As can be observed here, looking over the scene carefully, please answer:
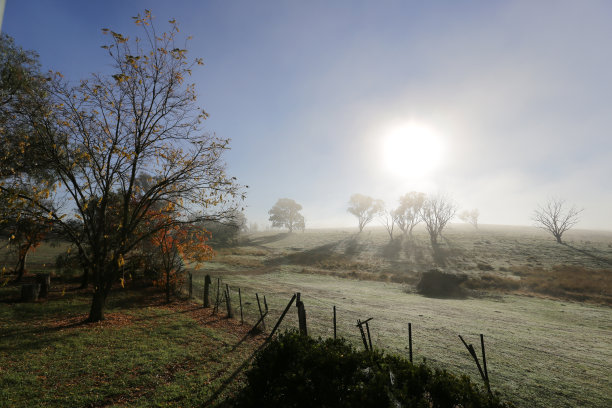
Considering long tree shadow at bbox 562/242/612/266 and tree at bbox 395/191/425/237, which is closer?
long tree shadow at bbox 562/242/612/266

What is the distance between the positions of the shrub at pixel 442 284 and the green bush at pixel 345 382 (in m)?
25.5

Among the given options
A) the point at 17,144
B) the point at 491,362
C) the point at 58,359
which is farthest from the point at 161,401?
the point at 17,144

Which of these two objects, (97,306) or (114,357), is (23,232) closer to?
(97,306)

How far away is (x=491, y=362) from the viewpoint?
10.9 m

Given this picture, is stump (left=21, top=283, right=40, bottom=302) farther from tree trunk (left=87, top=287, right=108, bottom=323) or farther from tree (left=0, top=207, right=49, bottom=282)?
tree trunk (left=87, top=287, right=108, bottom=323)

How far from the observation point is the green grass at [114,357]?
7516 millimetres

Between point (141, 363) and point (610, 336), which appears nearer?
point (141, 363)

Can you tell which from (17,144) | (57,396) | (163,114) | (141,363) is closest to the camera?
(57,396)

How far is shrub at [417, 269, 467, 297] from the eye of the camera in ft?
92.3

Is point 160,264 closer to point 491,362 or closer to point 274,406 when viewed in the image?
point 274,406

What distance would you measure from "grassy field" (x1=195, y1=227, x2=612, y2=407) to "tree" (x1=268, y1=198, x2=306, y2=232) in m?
62.4

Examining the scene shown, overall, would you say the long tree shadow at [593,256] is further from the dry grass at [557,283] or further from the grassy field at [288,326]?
the grassy field at [288,326]

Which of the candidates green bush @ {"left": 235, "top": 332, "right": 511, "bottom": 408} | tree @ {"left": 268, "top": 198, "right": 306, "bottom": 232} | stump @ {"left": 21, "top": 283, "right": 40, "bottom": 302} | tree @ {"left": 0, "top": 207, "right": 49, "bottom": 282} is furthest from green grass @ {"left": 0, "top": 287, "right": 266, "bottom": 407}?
tree @ {"left": 268, "top": 198, "right": 306, "bottom": 232}

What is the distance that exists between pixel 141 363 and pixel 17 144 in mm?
12570
